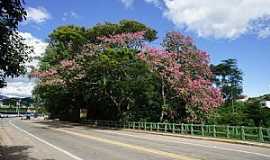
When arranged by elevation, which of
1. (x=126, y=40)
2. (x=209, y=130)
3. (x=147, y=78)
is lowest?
(x=209, y=130)

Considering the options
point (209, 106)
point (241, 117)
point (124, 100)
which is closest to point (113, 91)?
point (124, 100)

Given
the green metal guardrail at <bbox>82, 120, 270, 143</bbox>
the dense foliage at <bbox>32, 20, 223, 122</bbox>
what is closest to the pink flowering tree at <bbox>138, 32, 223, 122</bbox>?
the dense foliage at <bbox>32, 20, 223, 122</bbox>

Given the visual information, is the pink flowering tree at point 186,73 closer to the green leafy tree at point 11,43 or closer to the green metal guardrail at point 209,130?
the green metal guardrail at point 209,130

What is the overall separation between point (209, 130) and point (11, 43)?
70.4 ft

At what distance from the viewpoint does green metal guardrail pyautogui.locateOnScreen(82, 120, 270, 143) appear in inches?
993

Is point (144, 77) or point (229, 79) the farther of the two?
point (229, 79)

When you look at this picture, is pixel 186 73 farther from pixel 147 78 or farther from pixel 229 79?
pixel 229 79

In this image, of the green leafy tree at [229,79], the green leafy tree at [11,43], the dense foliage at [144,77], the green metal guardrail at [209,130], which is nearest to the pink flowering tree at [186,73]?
the dense foliage at [144,77]

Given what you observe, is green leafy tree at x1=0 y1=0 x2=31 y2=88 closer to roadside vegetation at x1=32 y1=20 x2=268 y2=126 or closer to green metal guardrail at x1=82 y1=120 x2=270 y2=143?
green metal guardrail at x1=82 y1=120 x2=270 y2=143

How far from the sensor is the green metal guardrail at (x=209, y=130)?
82.8 feet

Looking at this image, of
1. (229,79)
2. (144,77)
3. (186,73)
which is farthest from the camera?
(229,79)

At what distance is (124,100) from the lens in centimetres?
5278

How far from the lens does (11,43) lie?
39.5ft

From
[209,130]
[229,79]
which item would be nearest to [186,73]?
[209,130]
